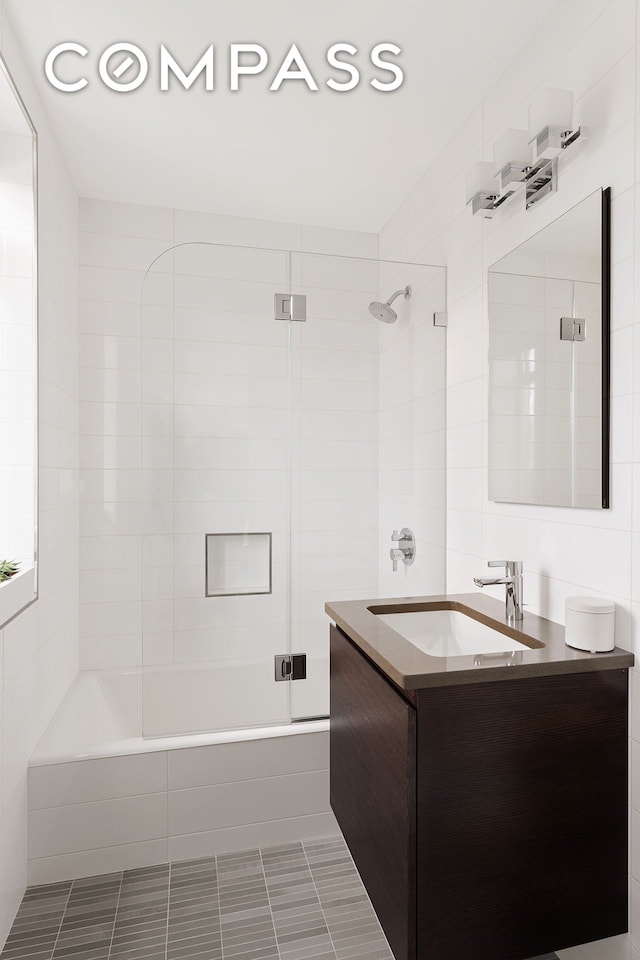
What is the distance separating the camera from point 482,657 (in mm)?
1256

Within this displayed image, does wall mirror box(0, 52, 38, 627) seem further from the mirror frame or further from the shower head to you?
the mirror frame

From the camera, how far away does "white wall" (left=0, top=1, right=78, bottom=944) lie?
5.49 feet

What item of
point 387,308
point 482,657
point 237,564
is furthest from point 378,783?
point 387,308

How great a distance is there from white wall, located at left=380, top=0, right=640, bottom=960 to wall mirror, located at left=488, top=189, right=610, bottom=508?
0.13 ft

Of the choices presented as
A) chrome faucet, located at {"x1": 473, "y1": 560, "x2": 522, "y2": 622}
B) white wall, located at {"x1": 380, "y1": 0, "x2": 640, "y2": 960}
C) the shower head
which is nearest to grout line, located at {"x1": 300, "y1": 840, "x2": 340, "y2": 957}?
white wall, located at {"x1": 380, "y1": 0, "x2": 640, "y2": 960}

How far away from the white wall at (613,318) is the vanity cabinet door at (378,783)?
54 centimetres

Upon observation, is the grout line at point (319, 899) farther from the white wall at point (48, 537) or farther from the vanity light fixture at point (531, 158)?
the vanity light fixture at point (531, 158)

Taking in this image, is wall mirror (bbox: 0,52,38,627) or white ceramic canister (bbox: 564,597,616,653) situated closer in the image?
white ceramic canister (bbox: 564,597,616,653)

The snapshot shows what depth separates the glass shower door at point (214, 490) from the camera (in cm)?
208

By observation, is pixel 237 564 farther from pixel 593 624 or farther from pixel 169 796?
pixel 593 624

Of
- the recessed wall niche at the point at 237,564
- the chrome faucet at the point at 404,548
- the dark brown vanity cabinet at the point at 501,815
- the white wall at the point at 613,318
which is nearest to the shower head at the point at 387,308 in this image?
the white wall at the point at 613,318

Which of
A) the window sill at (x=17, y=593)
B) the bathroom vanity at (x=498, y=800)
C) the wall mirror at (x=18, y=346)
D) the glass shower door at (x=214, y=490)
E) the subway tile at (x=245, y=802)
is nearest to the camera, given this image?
the bathroom vanity at (x=498, y=800)

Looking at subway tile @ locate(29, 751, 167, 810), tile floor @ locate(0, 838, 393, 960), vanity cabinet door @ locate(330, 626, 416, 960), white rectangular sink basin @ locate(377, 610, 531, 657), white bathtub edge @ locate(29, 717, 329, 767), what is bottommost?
tile floor @ locate(0, 838, 393, 960)

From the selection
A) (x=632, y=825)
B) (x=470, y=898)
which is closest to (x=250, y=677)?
(x=470, y=898)
